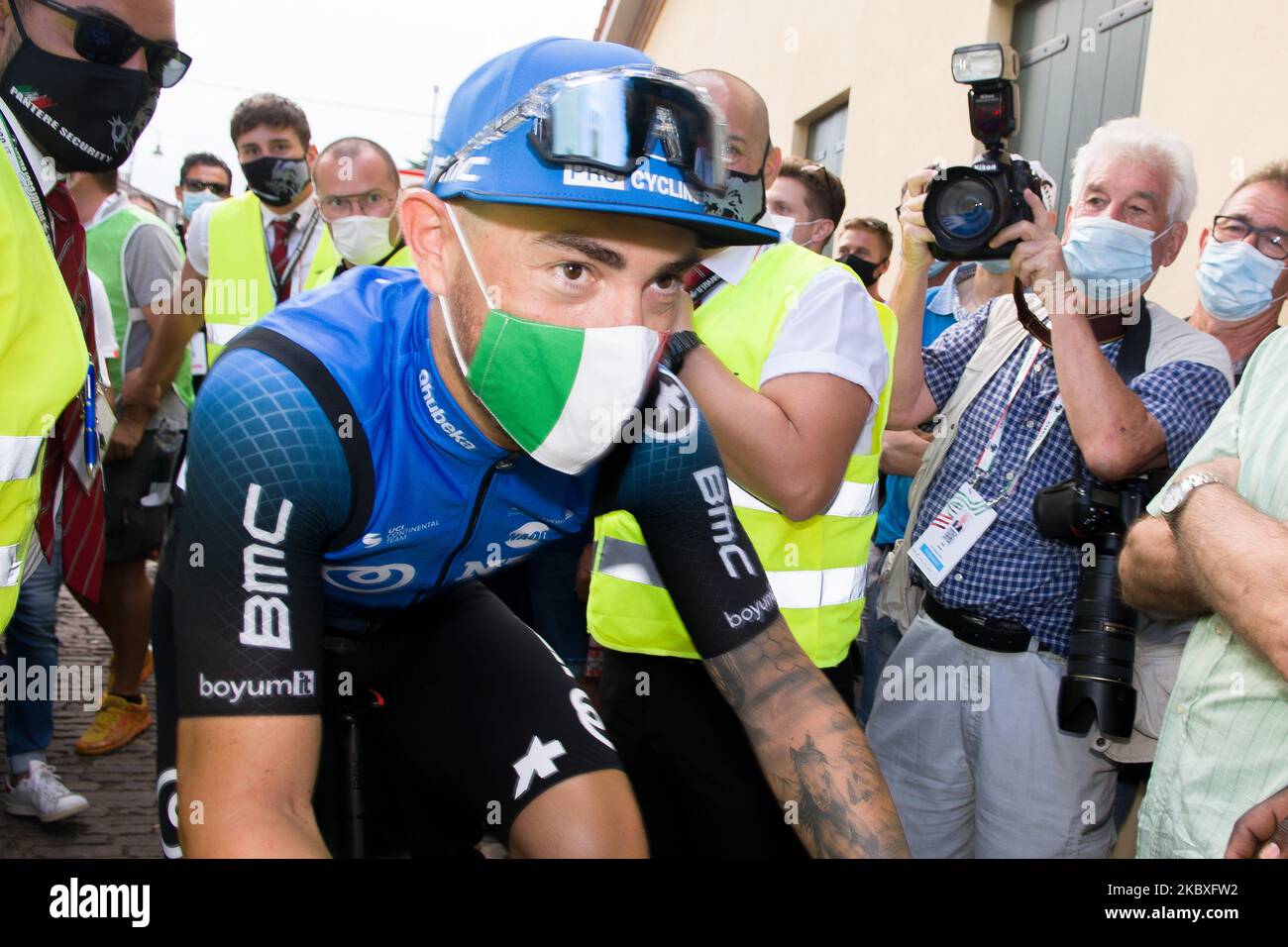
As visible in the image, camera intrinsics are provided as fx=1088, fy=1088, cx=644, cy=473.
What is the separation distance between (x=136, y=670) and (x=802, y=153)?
8.13 meters

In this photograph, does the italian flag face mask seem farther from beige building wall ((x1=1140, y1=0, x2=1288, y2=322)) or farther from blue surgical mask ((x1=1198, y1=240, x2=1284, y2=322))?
beige building wall ((x1=1140, y1=0, x2=1288, y2=322))

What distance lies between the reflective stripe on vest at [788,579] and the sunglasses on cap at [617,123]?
105 cm

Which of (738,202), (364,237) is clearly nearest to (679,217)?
(738,202)

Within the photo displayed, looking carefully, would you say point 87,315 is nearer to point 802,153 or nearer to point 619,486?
point 619,486

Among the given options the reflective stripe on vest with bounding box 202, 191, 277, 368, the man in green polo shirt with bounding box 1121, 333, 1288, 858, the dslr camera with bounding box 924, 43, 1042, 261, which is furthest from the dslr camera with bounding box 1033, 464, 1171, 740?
the reflective stripe on vest with bounding box 202, 191, 277, 368

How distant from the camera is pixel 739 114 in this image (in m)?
2.68

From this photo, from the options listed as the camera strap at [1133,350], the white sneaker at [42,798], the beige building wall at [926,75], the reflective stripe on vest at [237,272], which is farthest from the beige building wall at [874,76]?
the white sneaker at [42,798]

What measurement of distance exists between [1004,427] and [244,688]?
2.16 m

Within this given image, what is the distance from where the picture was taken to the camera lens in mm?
2953

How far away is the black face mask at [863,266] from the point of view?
5129 millimetres

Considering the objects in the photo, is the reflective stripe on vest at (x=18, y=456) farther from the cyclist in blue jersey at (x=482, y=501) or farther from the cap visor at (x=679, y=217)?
the cap visor at (x=679, y=217)

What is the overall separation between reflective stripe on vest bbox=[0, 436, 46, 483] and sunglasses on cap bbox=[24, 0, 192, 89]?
108 cm
